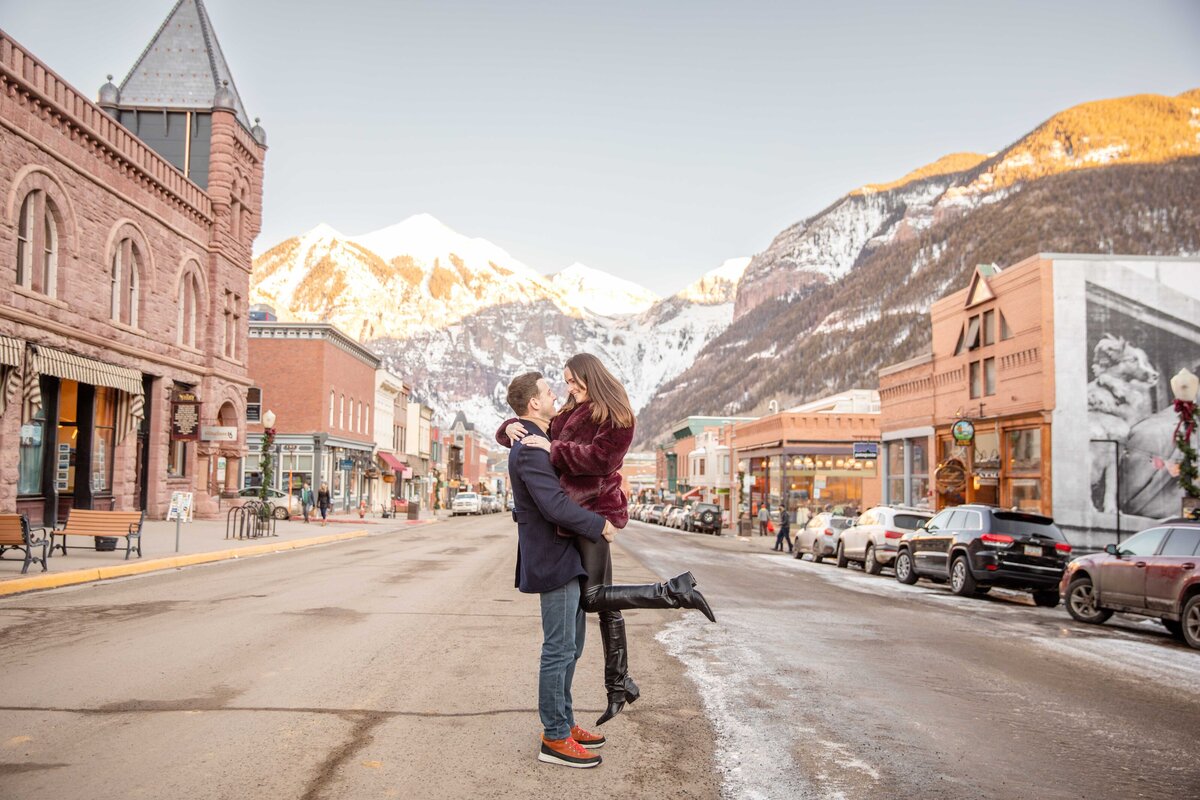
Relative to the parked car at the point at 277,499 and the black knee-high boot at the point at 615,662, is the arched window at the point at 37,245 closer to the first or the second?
the parked car at the point at 277,499

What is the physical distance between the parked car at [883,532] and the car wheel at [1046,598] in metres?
4.79

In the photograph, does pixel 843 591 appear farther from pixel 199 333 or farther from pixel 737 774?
pixel 199 333

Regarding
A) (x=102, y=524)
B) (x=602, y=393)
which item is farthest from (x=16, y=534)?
(x=602, y=393)

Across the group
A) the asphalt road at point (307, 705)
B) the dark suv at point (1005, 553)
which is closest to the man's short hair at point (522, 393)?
the asphalt road at point (307, 705)

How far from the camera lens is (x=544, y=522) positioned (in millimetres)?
5105

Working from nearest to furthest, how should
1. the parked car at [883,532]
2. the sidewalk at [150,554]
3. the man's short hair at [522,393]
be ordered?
the man's short hair at [522,393] < the sidewalk at [150,554] < the parked car at [883,532]

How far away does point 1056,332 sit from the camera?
28.6 metres

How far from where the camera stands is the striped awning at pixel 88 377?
22.8 metres

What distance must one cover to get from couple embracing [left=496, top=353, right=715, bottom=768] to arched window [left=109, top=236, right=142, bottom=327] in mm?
27125

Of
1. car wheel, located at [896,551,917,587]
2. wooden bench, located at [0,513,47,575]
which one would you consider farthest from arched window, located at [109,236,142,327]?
car wheel, located at [896,551,917,587]

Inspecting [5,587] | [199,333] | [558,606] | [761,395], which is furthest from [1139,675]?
[761,395]

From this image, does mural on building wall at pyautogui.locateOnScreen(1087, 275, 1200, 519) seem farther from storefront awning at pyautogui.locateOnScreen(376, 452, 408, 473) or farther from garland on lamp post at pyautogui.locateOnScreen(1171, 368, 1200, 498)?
storefront awning at pyautogui.locateOnScreen(376, 452, 408, 473)

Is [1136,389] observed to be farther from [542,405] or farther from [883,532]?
[542,405]

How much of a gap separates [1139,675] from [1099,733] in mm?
3179
